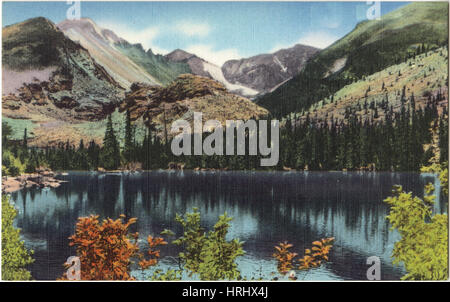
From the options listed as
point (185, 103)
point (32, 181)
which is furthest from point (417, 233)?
point (32, 181)

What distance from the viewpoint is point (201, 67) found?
22.3 meters

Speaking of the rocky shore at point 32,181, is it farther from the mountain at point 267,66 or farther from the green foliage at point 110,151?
the mountain at point 267,66

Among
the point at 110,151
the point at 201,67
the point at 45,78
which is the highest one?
the point at 45,78

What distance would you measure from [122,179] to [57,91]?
10.5 meters

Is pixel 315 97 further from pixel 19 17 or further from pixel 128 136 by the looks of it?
pixel 19 17

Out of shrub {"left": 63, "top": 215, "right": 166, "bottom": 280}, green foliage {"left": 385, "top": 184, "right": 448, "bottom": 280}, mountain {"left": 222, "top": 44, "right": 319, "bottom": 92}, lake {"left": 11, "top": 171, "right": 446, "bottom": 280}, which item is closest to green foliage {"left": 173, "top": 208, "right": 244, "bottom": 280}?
shrub {"left": 63, "top": 215, "right": 166, "bottom": 280}

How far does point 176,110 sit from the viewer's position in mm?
26234

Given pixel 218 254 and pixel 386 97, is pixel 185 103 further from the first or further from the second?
pixel 386 97

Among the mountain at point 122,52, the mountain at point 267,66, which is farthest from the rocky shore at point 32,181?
the mountain at point 267,66

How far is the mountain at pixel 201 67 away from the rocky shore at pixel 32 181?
30.2 ft

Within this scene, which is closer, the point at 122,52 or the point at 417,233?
the point at 417,233

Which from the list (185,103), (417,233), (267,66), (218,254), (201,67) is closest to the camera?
(218,254)

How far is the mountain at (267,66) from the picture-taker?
71.5ft

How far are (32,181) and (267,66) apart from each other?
13.3m
